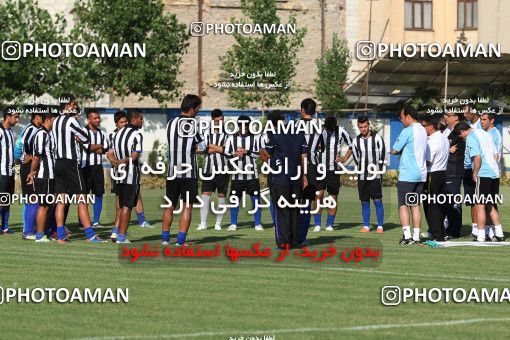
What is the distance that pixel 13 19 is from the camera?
56406 mm

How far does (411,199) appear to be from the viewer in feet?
73.3

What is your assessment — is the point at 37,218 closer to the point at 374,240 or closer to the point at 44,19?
the point at 374,240

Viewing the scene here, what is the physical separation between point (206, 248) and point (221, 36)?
48366mm

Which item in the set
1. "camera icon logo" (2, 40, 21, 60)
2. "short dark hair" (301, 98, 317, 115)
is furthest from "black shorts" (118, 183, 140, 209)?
"camera icon logo" (2, 40, 21, 60)

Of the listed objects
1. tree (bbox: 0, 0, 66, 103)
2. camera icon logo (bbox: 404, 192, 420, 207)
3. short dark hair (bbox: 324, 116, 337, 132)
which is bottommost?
camera icon logo (bbox: 404, 192, 420, 207)

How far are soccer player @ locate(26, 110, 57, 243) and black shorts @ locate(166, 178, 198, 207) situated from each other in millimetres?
3160

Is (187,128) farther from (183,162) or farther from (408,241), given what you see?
(408,241)

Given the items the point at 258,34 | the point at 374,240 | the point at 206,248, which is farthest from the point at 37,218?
the point at 258,34

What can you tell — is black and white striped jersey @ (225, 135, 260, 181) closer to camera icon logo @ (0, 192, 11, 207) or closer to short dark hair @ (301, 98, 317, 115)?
short dark hair @ (301, 98, 317, 115)

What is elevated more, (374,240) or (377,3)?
(377,3)

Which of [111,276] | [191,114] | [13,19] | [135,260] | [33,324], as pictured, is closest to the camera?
[33,324]

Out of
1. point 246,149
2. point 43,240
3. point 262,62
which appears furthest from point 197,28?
point 43,240

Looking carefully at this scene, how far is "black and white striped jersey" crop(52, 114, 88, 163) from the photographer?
22.9 metres

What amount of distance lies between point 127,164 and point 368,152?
22.3 feet
